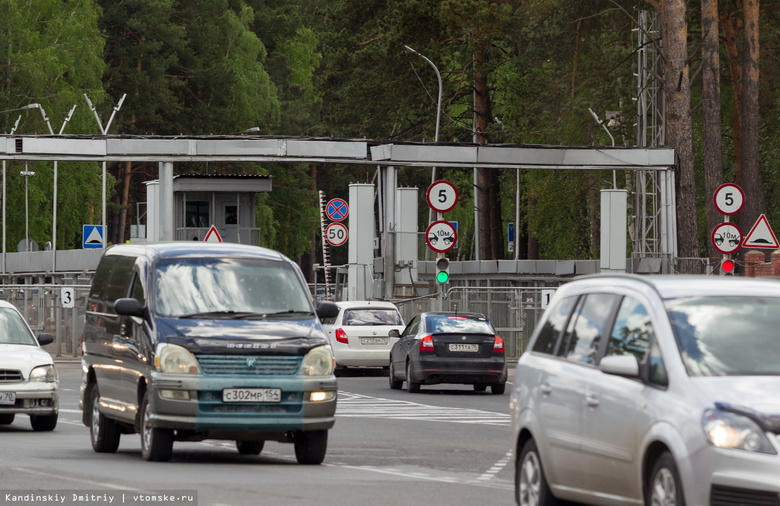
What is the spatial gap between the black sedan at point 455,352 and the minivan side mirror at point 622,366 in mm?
17964

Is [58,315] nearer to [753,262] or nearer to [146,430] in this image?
[753,262]

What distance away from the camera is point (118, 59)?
268 ft

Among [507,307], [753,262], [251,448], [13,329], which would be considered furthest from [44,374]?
[753,262]

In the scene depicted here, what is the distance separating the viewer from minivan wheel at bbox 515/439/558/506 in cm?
985

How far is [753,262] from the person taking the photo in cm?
3850

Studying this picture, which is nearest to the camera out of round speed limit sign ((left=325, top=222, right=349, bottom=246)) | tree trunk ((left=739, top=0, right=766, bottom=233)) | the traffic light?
the traffic light

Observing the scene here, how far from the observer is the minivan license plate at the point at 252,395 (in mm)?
13891

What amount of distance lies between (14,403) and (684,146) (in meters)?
23.2

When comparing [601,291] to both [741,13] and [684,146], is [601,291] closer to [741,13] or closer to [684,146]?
[684,146]

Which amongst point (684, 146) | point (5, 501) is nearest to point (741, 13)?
point (684, 146)

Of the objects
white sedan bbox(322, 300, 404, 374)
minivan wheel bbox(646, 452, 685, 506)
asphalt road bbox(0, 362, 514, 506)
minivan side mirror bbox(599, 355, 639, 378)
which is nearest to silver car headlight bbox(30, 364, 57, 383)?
asphalt road bbox(0, 362, 514, 506)

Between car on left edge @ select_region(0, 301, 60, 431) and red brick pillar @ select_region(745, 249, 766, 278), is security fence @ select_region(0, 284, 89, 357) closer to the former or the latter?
red brick pillar @ select_region(745, 249, 766, 278)

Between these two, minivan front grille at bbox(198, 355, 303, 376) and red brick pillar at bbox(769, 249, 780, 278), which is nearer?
minivan front grille at bbox(198, 355, 303, 376)

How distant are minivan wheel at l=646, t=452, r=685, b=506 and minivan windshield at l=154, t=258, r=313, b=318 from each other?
6.71 meters
